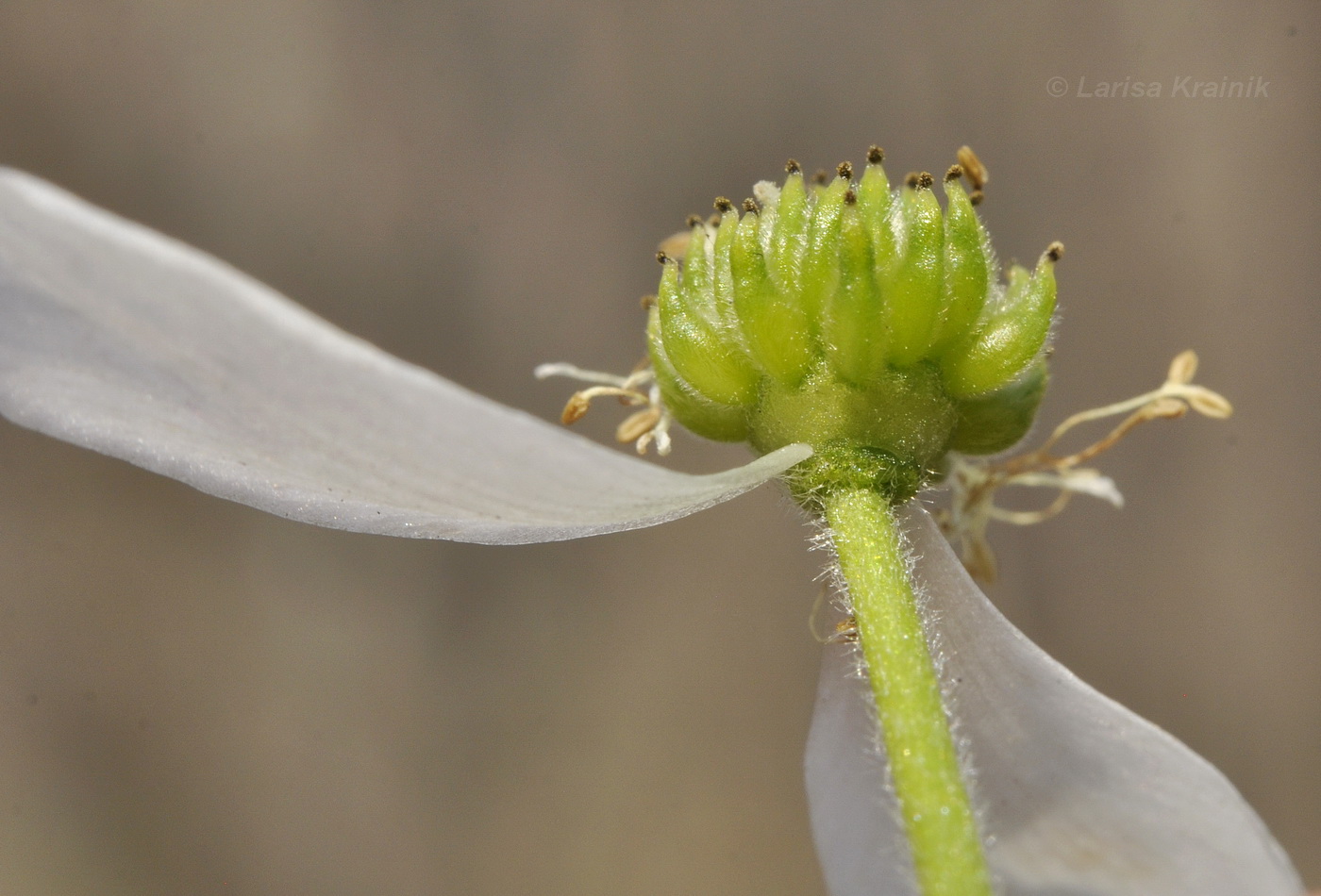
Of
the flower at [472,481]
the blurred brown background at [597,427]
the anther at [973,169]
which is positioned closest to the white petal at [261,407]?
the flower at [472,481]

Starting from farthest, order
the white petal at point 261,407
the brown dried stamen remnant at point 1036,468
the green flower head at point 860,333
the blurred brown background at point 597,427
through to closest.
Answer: the blurred brown background at point 597,427 < the brown dried stamen remnant at point 1036,468 < the green flower head at point 860,333 < the white petal at point 261,407

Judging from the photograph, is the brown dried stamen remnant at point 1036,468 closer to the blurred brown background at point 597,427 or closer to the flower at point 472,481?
the flower at point 472,481

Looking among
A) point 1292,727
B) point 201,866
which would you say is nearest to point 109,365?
point 201,866

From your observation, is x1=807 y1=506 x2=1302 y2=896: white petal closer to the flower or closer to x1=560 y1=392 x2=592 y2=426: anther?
the flower

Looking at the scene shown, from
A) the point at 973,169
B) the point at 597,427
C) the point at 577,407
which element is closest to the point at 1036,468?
the point at 973,169

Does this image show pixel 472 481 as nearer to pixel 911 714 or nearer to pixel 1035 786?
pixel 911 714

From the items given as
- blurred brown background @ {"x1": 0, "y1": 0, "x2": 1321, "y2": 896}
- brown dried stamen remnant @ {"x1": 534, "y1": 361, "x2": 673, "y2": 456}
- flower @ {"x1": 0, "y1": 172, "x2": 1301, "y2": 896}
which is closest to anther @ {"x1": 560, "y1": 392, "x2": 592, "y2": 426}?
brown dried stamen remnant @ {"x1": 534, "y1": 361, "x2": 673, "y2": 456}
